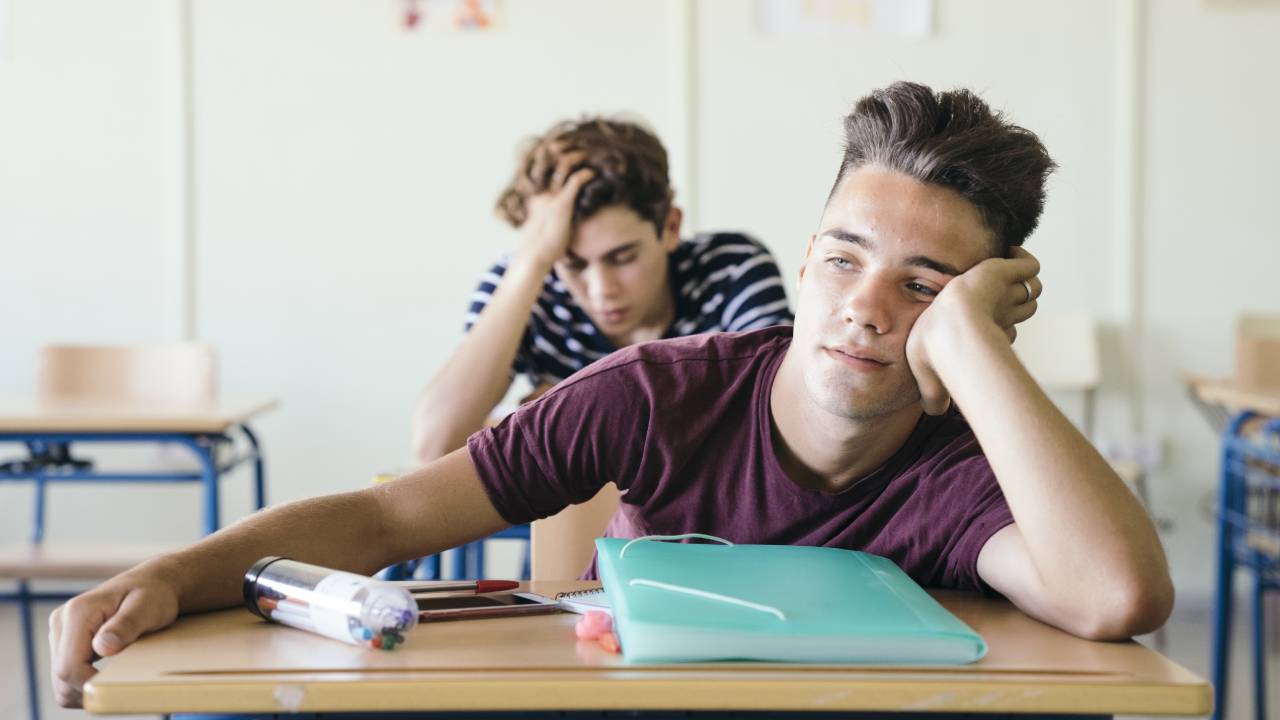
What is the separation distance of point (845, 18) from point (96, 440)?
267cm

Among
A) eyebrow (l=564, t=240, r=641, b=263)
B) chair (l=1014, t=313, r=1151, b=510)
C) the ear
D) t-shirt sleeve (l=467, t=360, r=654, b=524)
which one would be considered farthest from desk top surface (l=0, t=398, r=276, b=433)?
chair (l=1014, t=313, r=1151, b=510)

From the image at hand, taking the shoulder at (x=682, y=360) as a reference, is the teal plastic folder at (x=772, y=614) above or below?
below

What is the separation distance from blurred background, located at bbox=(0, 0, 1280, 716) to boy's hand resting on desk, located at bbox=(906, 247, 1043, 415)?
9.63ft

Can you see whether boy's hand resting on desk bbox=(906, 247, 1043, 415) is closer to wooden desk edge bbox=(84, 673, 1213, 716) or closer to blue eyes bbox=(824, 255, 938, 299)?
blue eyes bbox=(824, 255, 938, 299)

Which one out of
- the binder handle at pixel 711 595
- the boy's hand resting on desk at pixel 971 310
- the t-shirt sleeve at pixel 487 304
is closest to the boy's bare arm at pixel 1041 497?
the boy's hand resting on desk at pixel 971 310

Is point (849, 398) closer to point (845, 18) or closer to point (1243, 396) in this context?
point (1243, 396)

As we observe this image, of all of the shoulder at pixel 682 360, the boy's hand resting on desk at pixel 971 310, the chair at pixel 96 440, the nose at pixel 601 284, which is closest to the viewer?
the boy's hand resting on desk at pixel 971 310

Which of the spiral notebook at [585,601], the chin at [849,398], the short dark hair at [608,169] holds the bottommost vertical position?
the spiral notebook at [585,601]

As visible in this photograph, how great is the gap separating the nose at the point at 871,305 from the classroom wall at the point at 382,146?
303 cm

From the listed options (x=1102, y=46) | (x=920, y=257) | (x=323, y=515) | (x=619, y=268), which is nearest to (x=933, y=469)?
(x=920, y=257)

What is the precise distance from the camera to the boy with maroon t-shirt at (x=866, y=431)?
1.08 meters

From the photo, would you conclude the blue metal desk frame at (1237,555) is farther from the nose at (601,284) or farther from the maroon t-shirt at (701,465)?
the maroon t-shirt at (701,465)

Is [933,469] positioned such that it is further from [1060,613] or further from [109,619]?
[109,619]

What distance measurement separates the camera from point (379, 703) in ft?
2.55
